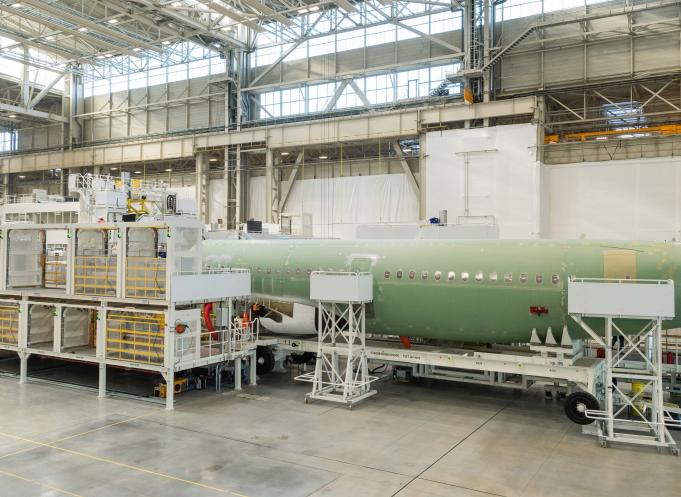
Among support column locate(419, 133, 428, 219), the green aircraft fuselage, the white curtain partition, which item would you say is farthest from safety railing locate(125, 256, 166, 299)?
the white curtain partition

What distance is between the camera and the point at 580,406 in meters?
17.5

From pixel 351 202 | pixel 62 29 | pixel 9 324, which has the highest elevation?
pixel 62 29

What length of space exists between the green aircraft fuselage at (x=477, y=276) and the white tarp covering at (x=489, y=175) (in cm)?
1530

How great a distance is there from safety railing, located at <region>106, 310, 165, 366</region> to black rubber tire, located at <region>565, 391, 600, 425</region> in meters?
13.8

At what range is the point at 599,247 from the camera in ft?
63.5

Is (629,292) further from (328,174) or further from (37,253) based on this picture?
(328,174)

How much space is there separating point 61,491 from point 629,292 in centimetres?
1561

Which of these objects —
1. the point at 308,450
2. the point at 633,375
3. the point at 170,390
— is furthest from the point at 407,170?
the point at 308,450

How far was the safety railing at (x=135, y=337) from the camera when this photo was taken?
784 inches

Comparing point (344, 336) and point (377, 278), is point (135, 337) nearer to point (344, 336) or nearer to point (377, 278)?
point (344, 336)

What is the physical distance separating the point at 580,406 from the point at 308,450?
343 inches

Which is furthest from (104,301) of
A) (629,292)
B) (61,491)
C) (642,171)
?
(642,171)

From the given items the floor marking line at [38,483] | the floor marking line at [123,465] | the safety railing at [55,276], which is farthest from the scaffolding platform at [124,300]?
the floor marking line at [38,483]

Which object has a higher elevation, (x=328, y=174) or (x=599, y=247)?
(x=328, y=174)
